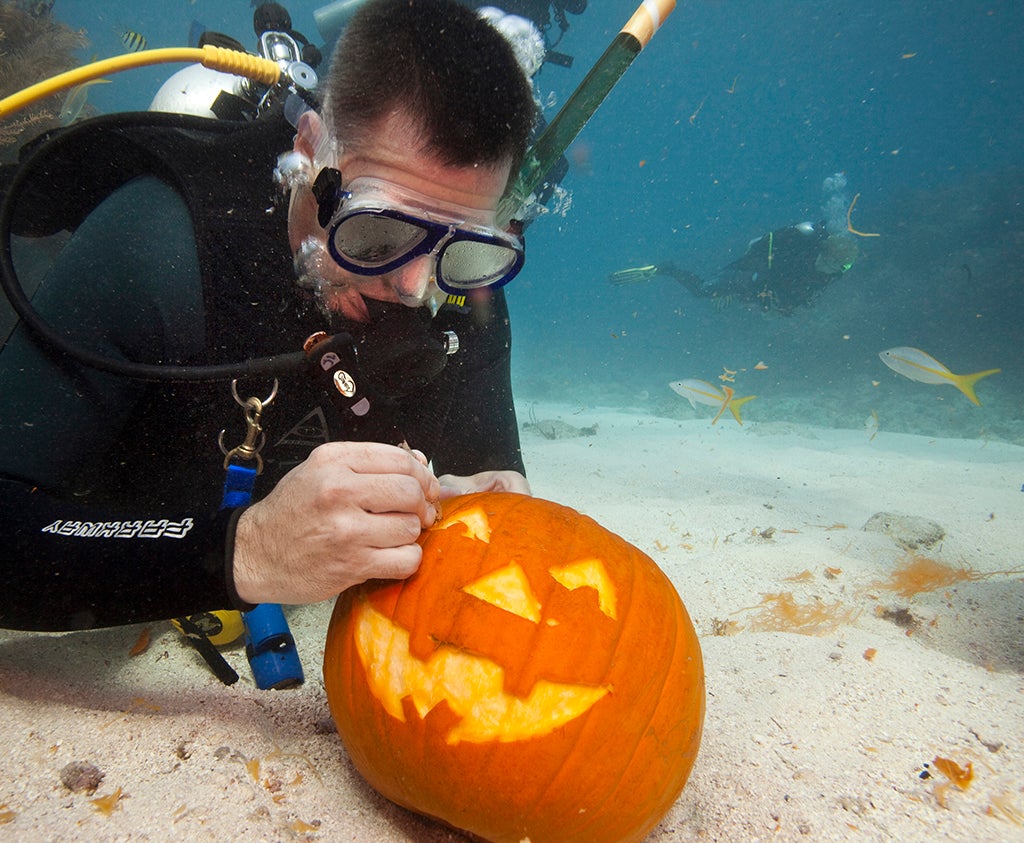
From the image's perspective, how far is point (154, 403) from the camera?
1825 millimetres

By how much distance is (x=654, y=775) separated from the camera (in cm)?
116

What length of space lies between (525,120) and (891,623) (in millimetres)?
3042

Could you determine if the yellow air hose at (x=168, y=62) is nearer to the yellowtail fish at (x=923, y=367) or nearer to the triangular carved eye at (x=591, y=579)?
the triangular carved eye at (x=591, y=579)

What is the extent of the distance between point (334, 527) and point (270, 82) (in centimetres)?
268

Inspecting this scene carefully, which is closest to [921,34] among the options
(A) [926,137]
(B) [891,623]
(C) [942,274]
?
(A) [926,137]

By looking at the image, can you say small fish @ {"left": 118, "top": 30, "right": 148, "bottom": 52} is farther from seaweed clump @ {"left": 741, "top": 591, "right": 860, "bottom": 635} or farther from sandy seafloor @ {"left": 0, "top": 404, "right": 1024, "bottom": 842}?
seaweed clump @ {"left": 741, "top": 591, "right": 860, "bottom": 635}

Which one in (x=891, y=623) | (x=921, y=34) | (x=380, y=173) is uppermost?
(x=380, y=173)

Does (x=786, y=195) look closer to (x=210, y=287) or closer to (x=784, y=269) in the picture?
(x=784, y=269)

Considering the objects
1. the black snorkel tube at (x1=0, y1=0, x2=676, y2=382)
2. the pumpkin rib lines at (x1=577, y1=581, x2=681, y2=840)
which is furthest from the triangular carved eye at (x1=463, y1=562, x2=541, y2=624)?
the black snorkel tube at (x1=0, y1=0, x2=676, y2=382)

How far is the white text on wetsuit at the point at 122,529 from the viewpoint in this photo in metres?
1.34

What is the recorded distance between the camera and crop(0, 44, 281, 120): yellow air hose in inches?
84.2

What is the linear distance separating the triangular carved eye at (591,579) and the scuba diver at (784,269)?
1533 centimetres

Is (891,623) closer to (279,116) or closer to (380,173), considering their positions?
(380,173)

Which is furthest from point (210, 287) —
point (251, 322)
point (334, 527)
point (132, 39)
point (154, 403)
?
point (132, 39)
